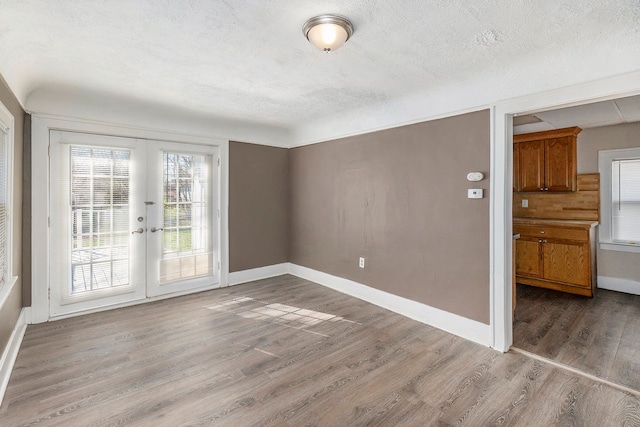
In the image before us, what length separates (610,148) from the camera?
14.1 ft

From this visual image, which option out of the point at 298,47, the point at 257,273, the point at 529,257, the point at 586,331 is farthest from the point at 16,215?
the point at 529,257

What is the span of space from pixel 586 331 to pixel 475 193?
1.82 meters

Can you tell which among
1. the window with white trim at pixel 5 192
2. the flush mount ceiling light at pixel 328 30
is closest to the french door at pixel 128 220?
the window with white trim at pixel 5 192

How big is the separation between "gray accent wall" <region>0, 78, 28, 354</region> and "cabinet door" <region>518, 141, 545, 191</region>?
603 centimetres

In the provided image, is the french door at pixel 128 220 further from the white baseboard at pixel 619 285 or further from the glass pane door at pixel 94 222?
the white baseboard at pixel 619 285

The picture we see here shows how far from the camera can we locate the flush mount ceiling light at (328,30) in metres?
1.87

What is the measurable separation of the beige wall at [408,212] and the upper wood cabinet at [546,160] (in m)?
2.42

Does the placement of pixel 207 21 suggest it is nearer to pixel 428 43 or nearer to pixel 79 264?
pixel 428 43

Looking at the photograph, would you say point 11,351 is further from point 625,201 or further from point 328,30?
point 625,201

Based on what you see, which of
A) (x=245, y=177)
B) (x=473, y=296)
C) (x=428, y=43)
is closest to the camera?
(x=428, y=43)

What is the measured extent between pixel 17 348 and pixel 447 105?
447cm

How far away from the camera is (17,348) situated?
261 cm

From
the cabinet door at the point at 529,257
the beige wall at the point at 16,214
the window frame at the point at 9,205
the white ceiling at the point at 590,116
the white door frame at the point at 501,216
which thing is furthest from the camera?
the cabinet door at the point at 529,257

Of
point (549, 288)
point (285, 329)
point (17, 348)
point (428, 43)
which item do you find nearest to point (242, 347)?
point (285, 329)
